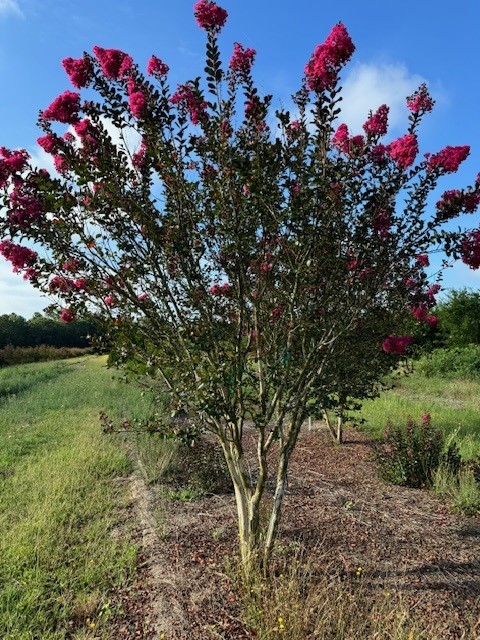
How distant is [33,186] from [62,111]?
0.48 meters

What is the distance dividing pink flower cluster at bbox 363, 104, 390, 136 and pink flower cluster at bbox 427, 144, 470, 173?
334mm

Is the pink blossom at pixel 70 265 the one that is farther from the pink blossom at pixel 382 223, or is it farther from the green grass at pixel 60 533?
the pink blossom at pixel 382 223

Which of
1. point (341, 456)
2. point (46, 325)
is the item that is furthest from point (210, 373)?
point (46, 325)

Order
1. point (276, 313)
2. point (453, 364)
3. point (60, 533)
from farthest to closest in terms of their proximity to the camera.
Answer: point (453, 364) → point (60, 533) → point (276, 313)

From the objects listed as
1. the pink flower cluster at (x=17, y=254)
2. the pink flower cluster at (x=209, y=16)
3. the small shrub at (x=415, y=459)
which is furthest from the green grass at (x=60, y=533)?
the small shrub at (x=415, y=459)

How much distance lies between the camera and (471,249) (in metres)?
2.89

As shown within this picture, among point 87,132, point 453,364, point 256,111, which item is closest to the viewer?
point 256,111

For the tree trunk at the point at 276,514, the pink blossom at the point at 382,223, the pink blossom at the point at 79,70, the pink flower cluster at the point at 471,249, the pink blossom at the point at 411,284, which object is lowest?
the tree trunk at the point at 276,514

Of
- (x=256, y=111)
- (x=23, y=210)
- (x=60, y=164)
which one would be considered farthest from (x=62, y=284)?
(x=256, y=111)

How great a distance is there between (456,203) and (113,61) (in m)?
2.11

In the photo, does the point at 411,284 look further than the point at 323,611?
Yes

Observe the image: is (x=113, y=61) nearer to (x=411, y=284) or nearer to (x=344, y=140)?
(x=344, y=140)

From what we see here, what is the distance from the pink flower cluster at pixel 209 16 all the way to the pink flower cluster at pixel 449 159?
1.40 meters

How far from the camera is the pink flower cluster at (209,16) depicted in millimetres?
2568
